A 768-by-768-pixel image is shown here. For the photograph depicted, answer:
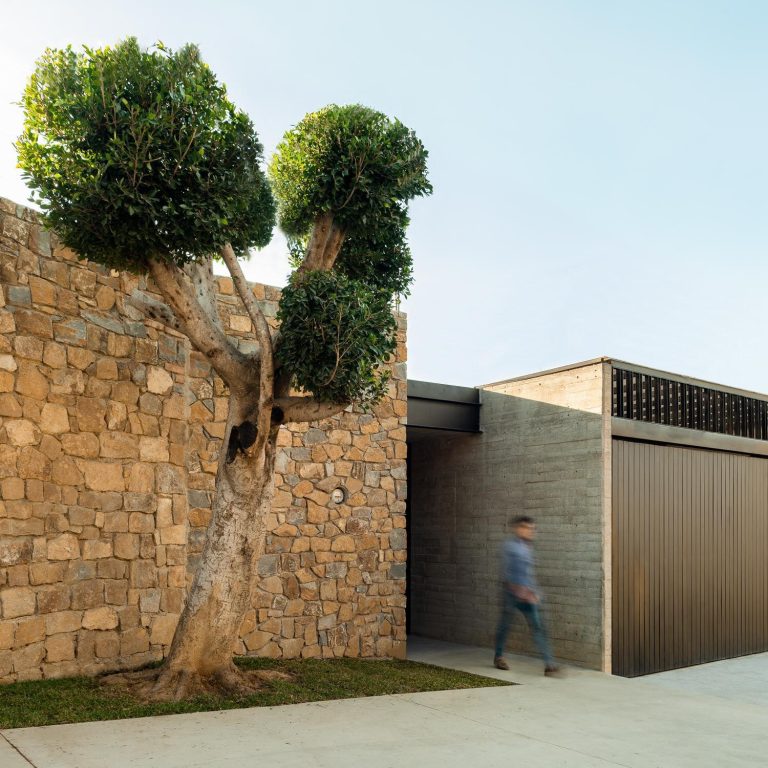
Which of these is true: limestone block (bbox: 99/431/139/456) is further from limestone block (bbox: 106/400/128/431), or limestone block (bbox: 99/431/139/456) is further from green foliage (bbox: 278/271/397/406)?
green foliage (bbox: 278/271/397/406)

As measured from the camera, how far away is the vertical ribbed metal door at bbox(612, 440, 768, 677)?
371 inches

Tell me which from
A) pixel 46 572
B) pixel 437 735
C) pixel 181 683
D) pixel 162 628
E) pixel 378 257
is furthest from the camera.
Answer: pixel 378 257

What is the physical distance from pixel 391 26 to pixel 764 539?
8687mm

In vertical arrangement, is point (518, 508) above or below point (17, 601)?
above

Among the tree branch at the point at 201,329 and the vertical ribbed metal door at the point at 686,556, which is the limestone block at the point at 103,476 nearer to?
the tree branch at the point at 201,329

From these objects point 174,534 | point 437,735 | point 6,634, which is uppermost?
point 174,534

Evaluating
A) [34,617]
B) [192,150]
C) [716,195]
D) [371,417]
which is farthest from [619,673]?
[716,195]

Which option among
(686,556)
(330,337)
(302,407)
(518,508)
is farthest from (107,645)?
(686,556)

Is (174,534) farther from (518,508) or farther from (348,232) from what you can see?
(518,508)

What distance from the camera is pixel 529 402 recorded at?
10.3 metres

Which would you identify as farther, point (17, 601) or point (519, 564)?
point (519, 564)

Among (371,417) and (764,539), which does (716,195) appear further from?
(371,417)

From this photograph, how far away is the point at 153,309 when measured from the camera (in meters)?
6.90

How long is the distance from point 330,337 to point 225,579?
2060mm
